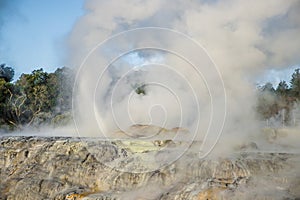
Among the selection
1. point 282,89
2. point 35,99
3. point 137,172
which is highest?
point 282,89

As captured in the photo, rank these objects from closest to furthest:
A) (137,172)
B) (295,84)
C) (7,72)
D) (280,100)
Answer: (137,172)
(280,100)
(295,84)
(7,72)

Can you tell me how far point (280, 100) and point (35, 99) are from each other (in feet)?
57.5

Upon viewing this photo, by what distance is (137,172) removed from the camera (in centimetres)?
804

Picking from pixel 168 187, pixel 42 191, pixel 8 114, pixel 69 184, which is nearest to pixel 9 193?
pixel 42 191

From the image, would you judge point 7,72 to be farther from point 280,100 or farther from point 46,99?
point 280,100

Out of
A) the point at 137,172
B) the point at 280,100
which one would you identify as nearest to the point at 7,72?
the point at 280,100

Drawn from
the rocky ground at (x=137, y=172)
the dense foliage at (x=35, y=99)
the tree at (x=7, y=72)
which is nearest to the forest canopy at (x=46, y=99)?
the dense foliage at (x=35, y=99)

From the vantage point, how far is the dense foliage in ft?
83.9

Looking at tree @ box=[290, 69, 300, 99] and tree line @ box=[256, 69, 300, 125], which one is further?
tree @ box=[290, 69, 300, 99]

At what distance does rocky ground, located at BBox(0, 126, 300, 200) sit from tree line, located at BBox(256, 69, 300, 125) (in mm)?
11816

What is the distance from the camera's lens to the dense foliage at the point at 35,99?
83.9 feet

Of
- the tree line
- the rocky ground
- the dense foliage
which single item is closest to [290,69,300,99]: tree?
the tree line

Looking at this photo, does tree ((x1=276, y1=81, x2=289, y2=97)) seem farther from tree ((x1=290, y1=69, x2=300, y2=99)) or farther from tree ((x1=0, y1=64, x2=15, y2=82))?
tree ((x1=0, y1=64, x2=15, y2=82))

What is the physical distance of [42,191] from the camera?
7.90 meters
